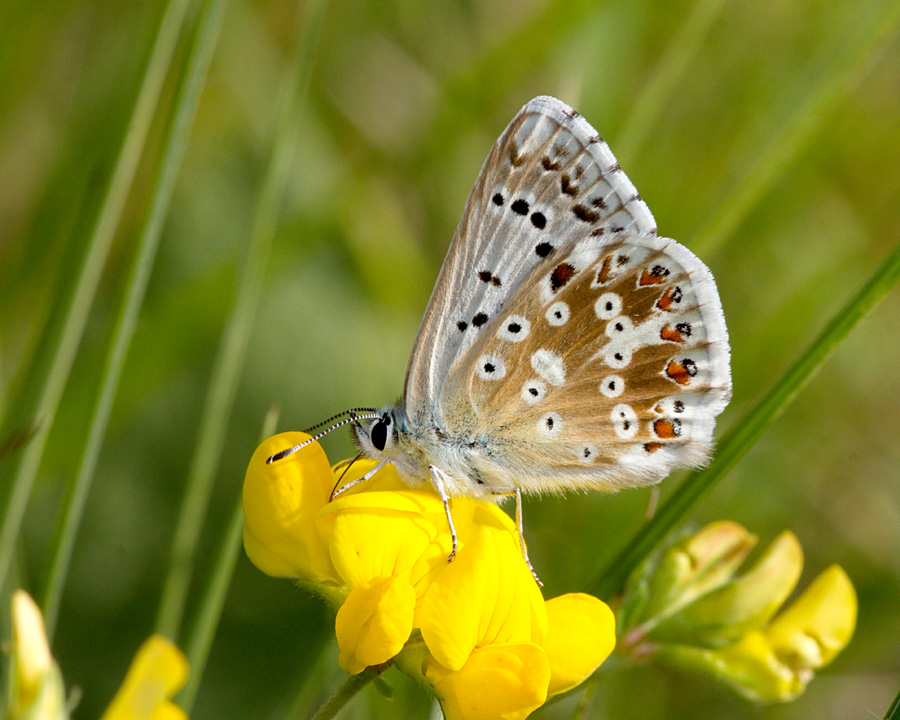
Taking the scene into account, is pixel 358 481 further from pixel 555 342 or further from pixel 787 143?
pixel 787 143

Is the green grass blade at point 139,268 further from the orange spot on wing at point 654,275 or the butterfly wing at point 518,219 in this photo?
the orange spot on wing at point 654,275

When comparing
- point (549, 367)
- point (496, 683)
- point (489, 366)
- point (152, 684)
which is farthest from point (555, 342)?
point (152, 684)

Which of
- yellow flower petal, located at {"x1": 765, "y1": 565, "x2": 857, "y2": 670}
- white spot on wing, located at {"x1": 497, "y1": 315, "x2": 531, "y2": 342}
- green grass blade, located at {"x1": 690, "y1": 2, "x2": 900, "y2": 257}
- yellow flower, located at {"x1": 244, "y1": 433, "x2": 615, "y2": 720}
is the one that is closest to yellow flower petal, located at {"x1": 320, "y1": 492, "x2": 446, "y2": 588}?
yellow flower, located at {"x1": 244, "y1": 433, "x2": 615, "y2": 720}

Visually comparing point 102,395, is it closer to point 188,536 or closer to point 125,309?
point 125,309

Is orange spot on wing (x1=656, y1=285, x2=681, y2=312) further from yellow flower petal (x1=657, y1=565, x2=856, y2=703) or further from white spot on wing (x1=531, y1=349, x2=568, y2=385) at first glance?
yellow flower petal (x1=657, y1=565, x2=856, y2=703)

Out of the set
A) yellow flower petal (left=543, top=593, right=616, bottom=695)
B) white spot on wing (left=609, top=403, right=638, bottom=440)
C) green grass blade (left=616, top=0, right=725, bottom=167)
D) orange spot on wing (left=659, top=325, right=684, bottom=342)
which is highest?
green grass blade (left=616, top=0, right=725, bottom=167)

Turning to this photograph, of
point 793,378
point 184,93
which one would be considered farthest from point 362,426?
point 793,378
